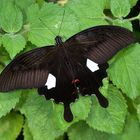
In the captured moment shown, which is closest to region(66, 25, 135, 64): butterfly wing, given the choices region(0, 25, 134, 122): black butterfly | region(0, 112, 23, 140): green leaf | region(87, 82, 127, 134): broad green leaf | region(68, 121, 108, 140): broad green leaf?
region(0, 25, 134, 122): black butterfly

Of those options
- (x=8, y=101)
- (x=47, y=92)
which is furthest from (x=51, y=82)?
(x=8, y=101)

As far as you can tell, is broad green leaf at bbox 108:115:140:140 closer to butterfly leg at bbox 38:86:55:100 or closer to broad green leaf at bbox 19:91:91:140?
broad green leaf at bbox 19:91:91:140

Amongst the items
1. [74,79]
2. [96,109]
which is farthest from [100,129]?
[74,79]

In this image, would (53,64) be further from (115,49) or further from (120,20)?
(120,20)

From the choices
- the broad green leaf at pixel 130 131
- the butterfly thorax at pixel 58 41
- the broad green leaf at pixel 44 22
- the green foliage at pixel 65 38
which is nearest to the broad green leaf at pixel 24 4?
the green foliage at pixel 65 38

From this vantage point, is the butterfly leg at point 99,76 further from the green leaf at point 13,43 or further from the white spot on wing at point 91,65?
the green leaf at point 13,43

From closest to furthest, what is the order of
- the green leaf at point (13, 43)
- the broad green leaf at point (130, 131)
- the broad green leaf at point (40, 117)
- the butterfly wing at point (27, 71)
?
the butterfly wing at point (27, 71) < the green leaf at point (13, 43) < the broad green leaf at point (40, 117) < the broad green leaf at point (130, 131)
